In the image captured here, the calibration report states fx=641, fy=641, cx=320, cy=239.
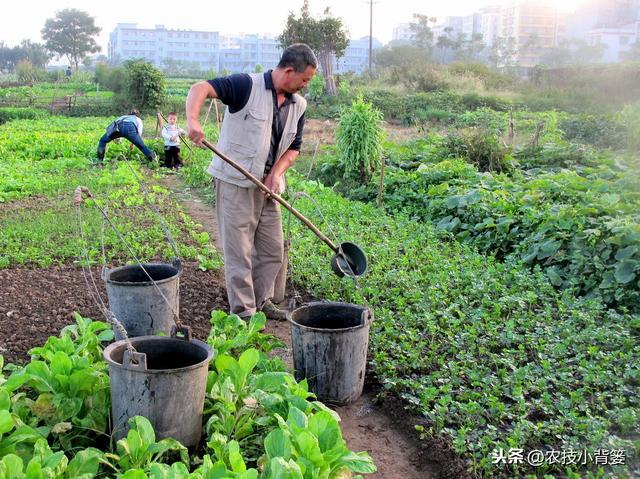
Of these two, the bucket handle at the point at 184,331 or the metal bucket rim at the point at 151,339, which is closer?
the metal bucket rim at the point at 151,339

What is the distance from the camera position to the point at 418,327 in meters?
4.40

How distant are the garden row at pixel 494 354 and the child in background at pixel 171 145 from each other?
7.14 metres

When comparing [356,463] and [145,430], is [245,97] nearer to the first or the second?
[145,430]

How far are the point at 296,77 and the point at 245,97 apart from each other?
353mm

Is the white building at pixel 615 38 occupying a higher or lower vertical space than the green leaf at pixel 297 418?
higher

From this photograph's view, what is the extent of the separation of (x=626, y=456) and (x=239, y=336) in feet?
6.57

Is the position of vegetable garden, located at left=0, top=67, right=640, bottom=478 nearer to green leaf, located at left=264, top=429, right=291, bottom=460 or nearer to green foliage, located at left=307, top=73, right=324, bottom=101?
green leaf, located at left=264, top=429, right=291, bottom=460

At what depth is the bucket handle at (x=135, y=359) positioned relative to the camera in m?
2.64

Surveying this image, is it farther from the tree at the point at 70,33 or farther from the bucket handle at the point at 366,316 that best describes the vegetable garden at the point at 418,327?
the tree at the point at 70,33

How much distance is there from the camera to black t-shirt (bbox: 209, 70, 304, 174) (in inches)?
158

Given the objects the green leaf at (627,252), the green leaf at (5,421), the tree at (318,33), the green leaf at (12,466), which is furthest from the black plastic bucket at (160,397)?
the tree at (318,33)

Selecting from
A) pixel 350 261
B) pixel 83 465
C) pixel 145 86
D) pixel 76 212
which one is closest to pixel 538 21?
pixel 145 86

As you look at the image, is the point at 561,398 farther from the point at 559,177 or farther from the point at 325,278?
the point at 559,177

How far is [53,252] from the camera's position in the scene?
621 centimetres
